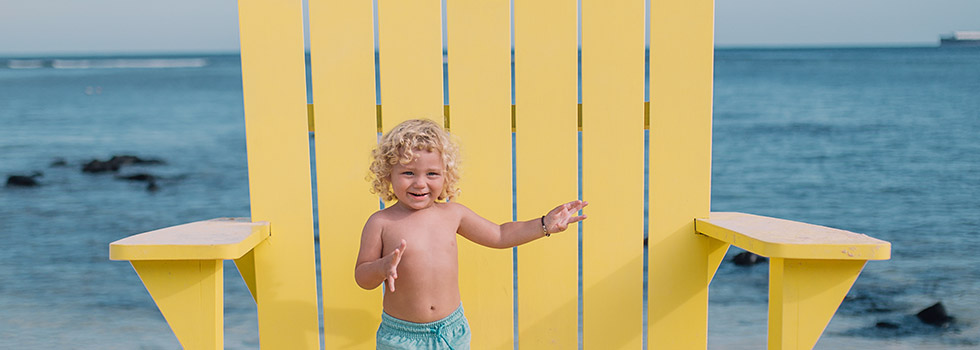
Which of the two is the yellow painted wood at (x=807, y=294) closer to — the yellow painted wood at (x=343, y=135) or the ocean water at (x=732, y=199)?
the yellow painted wood at (x=343, y=135)

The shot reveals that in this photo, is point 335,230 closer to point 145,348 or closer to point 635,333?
point 635,333

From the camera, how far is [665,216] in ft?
7.45

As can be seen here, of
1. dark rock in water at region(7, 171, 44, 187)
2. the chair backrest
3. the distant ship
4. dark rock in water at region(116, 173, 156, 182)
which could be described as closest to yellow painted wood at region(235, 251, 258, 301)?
the chair backrest

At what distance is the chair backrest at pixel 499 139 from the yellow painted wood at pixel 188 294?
12.7 inches

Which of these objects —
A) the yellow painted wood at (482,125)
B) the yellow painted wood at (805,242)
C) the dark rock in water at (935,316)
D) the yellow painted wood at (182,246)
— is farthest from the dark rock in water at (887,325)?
the yellow painted wood at (182,246)

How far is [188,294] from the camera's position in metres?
1.91

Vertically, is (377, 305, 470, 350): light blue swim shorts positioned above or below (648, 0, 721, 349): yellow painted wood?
below

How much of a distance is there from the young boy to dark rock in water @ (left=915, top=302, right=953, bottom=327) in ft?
12.1

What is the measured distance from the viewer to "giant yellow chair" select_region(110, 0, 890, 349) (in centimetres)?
219

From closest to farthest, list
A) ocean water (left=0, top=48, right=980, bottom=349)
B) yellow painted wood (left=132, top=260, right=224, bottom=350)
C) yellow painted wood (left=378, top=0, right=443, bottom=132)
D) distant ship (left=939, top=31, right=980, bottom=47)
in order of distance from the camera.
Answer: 1. yellow painted wood (left=132, top=260, right=224, bottom=350)
2. yellow painted wood (left=378, top=0, right=443, bottom=132)
3. ocean water (left=0, top=48, right=980, bottom=349)
4. distant ship (left=939, top=31, right=980, bottom=47)

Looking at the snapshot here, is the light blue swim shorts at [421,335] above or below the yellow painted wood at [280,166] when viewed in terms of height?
below

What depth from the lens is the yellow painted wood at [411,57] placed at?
86.0 inches

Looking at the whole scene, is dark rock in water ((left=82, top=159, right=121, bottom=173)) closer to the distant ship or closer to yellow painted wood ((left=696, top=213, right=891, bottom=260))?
yellow painted wood ((left=696, top=213, right=891, bottom=260))

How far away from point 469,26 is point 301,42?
450 mm
